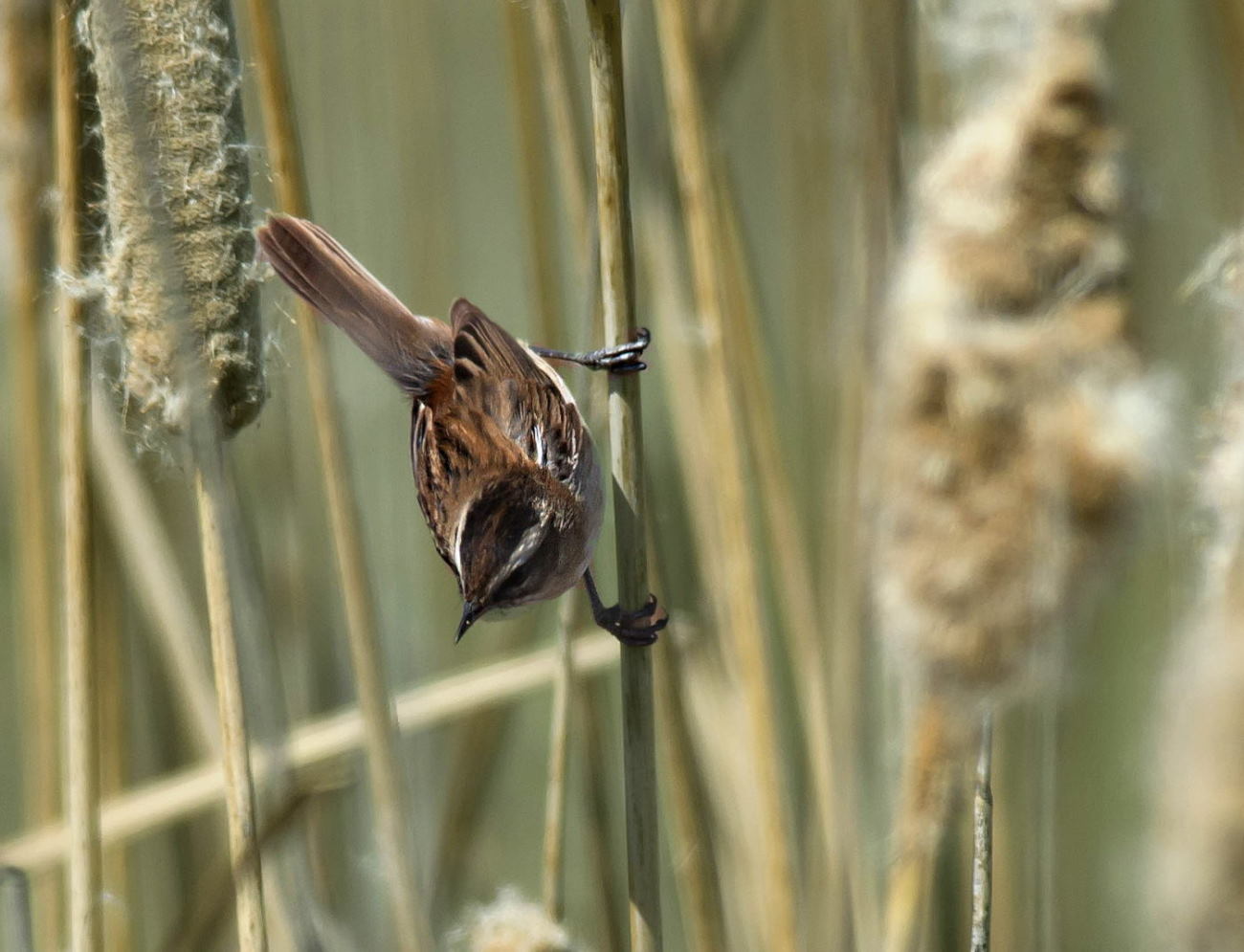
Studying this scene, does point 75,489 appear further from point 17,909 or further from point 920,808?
point 920,808

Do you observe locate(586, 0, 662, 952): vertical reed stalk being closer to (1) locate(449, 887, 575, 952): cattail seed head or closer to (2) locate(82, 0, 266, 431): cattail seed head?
(1) locate(449, 887, 575, 952): cattail seed head

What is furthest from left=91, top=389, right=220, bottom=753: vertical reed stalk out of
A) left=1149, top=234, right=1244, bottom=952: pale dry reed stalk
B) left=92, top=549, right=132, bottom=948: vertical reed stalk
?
left=1149, top=234, right=1244, bottom=952: pale dry reed stalk

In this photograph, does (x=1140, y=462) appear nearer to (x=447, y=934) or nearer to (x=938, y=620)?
(x=938, y=620)

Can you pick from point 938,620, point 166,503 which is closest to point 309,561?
point 166,503

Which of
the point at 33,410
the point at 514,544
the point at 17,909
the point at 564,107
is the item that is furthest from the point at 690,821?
the point at 33,410

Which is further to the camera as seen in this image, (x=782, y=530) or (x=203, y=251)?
(x=782, y=530)

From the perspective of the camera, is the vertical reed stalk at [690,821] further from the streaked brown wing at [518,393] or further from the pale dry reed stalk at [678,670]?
the streaked brown wing at [518,393]
